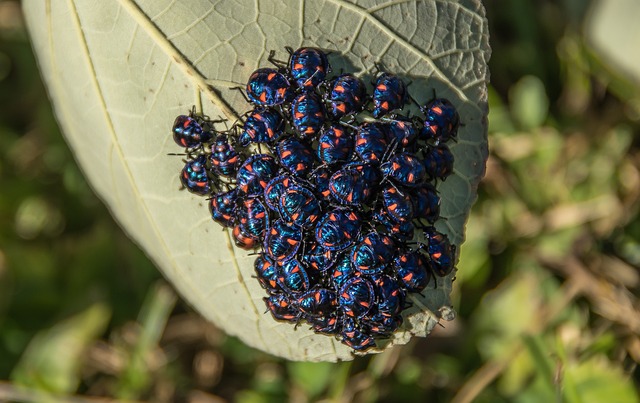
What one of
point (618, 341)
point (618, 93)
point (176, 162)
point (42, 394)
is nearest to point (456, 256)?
point (176, 162)

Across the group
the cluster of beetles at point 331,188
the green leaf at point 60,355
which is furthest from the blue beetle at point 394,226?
the green leaf at point 60,355

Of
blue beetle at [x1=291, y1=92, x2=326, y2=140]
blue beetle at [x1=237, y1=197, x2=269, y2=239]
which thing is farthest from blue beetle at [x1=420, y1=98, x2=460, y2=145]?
blue beetle at [x1=237, y1=197, x2=269, y2=239]

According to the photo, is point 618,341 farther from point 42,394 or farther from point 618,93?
point 42,394

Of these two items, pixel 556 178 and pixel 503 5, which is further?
pixel 503 5

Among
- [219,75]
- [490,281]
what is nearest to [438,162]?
[219,75]

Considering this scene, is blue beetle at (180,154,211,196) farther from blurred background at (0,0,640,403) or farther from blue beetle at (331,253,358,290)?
blurred background at (0,0,640,403)
